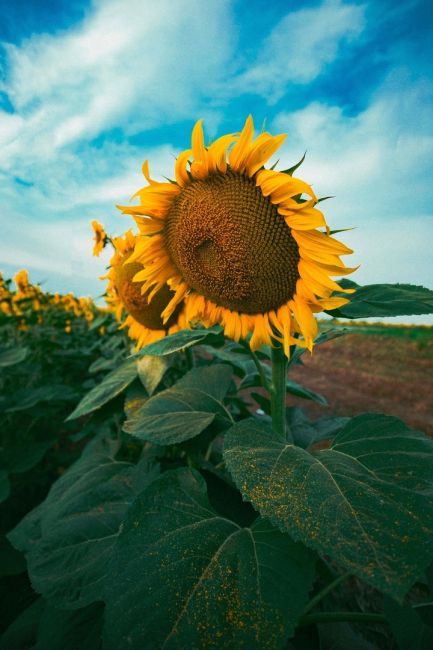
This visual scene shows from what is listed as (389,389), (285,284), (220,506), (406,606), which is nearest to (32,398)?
(220,506)

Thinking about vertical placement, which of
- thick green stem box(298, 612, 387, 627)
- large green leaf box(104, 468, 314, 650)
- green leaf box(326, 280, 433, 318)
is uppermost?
green leaf box(326, 280, 433, 318)

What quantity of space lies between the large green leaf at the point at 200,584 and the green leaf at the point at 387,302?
641 mm

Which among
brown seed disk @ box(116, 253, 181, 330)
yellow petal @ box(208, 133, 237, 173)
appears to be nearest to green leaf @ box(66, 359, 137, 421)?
brown seed disk @ box(116, 253, 181, 330)

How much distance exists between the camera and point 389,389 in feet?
26.9

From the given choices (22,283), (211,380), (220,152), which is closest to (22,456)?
(211,380)

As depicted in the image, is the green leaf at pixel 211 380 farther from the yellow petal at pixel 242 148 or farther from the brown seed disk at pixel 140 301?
the yellow petal at pixel 242 148

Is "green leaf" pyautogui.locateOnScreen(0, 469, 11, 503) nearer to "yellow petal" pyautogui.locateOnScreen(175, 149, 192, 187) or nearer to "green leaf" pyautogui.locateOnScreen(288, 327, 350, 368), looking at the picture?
"green leaf" pyautogui.locateOnScreen(288, 327, 350, 368)

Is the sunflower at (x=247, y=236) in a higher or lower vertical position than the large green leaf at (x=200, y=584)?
higher

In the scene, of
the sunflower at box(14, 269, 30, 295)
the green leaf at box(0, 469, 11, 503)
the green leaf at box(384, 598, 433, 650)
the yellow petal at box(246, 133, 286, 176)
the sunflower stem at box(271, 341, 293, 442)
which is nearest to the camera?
the green leaf at box(384, 598, 433, 650)

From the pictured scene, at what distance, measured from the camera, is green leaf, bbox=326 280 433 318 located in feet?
3.79

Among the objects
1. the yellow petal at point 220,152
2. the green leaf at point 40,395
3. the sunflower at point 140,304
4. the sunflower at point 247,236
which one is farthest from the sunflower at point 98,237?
the yellow petal at point 220,152

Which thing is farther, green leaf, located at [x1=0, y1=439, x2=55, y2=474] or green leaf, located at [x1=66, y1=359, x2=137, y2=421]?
green leaf, located at [x1=0, y1=439, x2=55, y2=474]

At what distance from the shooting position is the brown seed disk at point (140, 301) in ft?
6.76

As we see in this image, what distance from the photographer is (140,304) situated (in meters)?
2.15
